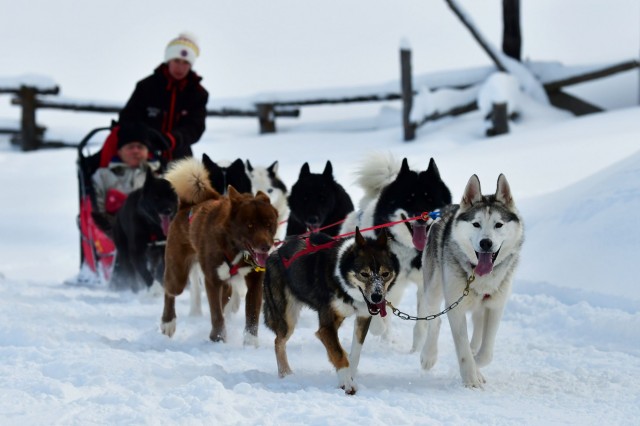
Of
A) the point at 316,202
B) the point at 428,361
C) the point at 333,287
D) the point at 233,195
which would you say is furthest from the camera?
the point at 316,202

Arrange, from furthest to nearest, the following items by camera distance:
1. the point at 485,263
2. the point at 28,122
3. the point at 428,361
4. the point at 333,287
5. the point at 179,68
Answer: the point at 28,122 < the point at 179,68 < the point at 428,361 < the point at 485,263 < the point at 333,287

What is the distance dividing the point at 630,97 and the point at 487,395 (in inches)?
500

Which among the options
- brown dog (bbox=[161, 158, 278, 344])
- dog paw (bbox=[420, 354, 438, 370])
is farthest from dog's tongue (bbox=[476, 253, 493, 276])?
brown dog (bbox=[161, 158, 278, 344])

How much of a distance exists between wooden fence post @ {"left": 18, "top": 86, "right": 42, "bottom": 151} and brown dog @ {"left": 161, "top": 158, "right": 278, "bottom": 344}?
11031 millimetres

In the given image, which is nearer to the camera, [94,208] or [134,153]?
[134,153]

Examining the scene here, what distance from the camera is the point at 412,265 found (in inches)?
216

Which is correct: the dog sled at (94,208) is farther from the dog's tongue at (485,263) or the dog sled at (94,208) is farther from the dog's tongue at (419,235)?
the dog's tongue at (485,263)

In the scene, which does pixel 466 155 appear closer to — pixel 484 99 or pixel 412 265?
pixel 484 99

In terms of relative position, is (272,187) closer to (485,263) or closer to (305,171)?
(305,171)

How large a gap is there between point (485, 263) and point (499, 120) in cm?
1000

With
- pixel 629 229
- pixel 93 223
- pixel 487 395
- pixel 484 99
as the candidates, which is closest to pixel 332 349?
pixel 487 395

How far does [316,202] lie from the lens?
20.9 ft

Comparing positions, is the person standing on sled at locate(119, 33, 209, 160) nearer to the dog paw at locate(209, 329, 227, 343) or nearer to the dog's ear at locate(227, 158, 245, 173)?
the dog's ear at locate(227, 158, 245, 173)

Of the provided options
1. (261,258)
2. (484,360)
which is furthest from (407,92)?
(484,360)
